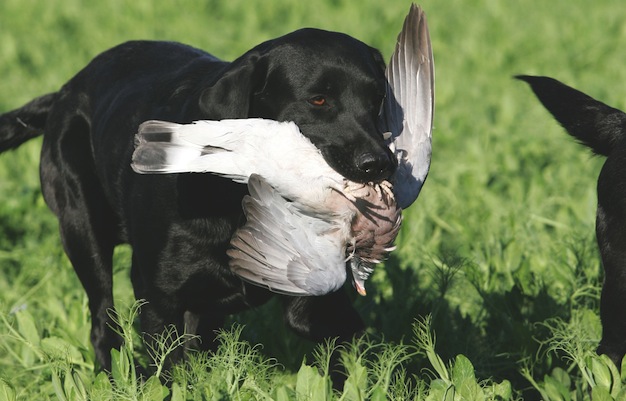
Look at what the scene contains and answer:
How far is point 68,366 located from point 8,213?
3.29m

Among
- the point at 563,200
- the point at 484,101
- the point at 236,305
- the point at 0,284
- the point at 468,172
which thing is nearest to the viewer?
the point at 236,305

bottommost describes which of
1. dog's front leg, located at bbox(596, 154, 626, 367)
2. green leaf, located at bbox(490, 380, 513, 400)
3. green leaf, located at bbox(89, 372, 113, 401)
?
green leaf, located at bbox(89, 372, 113, 401)

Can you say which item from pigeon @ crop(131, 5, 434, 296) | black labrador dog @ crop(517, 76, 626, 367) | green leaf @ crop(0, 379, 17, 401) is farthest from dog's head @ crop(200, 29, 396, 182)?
green leaf @ crop(0, 379, 17, 401)

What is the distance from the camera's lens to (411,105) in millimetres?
3982

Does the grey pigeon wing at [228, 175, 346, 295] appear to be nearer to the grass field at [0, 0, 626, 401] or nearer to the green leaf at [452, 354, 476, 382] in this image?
the grass field at [0, 0, 626, 401]

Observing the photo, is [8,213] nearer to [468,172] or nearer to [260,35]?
[468,172]

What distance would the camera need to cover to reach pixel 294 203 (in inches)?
135

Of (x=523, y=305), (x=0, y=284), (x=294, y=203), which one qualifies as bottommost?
(x=0, y=284)

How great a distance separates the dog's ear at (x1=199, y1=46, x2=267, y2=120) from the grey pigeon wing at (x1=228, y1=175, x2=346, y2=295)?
0.54 meters

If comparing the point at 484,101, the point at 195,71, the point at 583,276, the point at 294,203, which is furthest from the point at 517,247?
the point at 484,101

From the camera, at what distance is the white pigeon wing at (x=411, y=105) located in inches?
150

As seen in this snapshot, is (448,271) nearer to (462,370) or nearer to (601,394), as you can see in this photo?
(462,370)

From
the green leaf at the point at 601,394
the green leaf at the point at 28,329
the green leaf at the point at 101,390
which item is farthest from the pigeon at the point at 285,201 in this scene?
the green leaf at the point at 28,329

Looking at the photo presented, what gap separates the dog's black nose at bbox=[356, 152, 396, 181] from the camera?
3.58m
